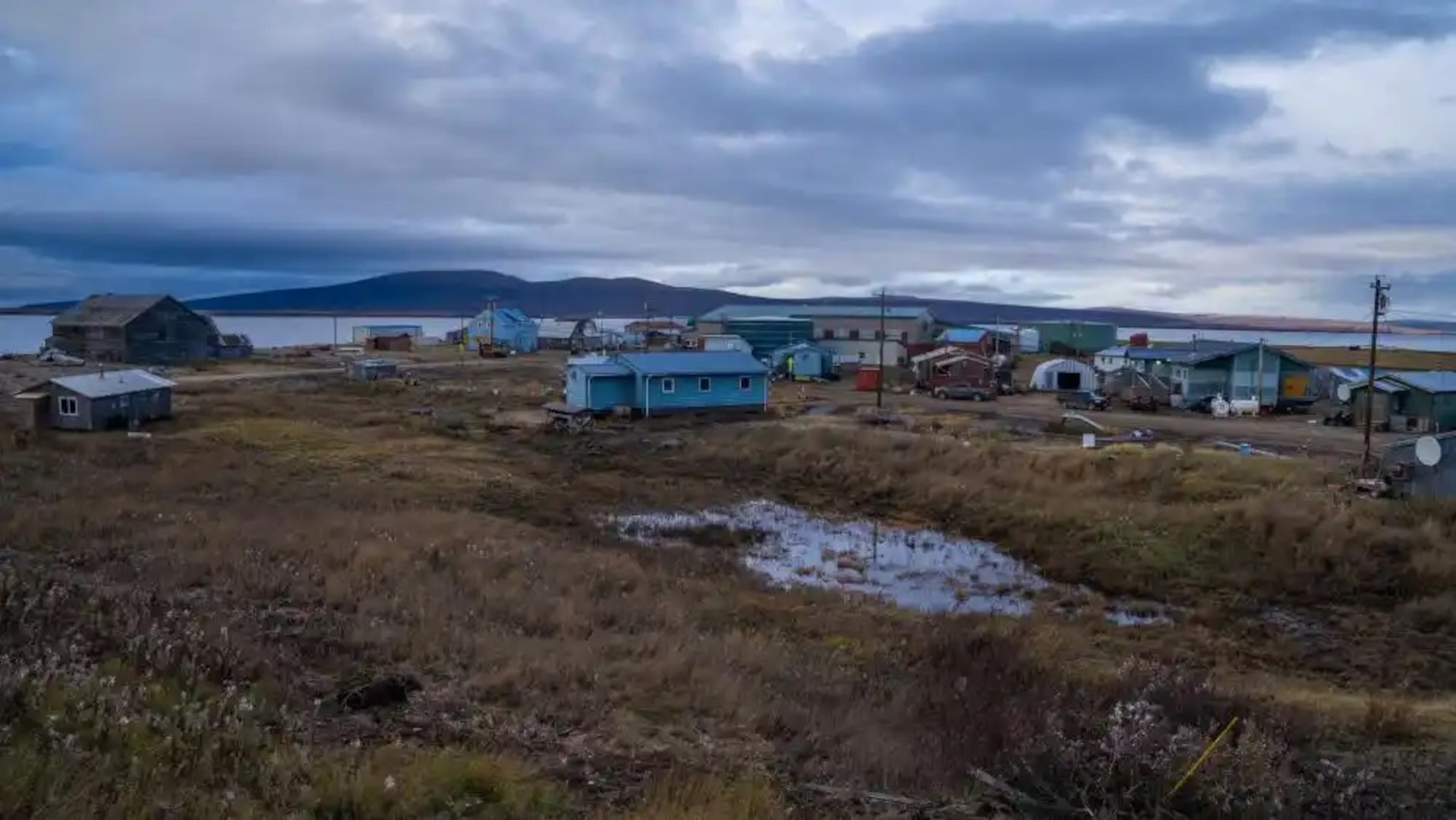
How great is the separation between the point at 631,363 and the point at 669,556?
71.7ft

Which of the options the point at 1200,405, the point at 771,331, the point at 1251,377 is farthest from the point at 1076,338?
the point at 1251,377

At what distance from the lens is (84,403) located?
3200 cm

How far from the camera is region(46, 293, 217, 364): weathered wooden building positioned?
194 feet

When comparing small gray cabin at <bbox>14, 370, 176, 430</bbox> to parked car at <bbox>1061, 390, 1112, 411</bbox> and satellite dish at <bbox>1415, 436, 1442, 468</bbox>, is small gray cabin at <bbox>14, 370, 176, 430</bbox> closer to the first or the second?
parked car at <bbox>1061, 390, 1112, 411</bbox>

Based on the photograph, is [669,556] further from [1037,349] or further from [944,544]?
[1037,349]

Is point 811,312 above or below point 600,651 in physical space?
above

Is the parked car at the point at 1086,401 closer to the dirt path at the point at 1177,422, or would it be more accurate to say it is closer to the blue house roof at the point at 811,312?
the dirt path at the point at 1177,422

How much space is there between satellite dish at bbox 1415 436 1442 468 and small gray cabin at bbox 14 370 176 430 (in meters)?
38.2

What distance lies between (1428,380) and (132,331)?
216ft

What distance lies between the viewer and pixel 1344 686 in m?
14.5

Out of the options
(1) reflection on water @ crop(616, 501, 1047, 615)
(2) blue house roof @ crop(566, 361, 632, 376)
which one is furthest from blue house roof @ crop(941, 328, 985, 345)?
(1) reflection on water @ crop(616, 501, 1047, 615)

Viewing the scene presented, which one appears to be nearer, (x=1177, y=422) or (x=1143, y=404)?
(x=1177, y=422)

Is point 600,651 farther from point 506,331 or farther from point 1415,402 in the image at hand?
point 506,331

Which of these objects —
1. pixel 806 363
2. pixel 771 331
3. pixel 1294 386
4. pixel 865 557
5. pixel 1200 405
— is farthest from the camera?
pixel 771 331
